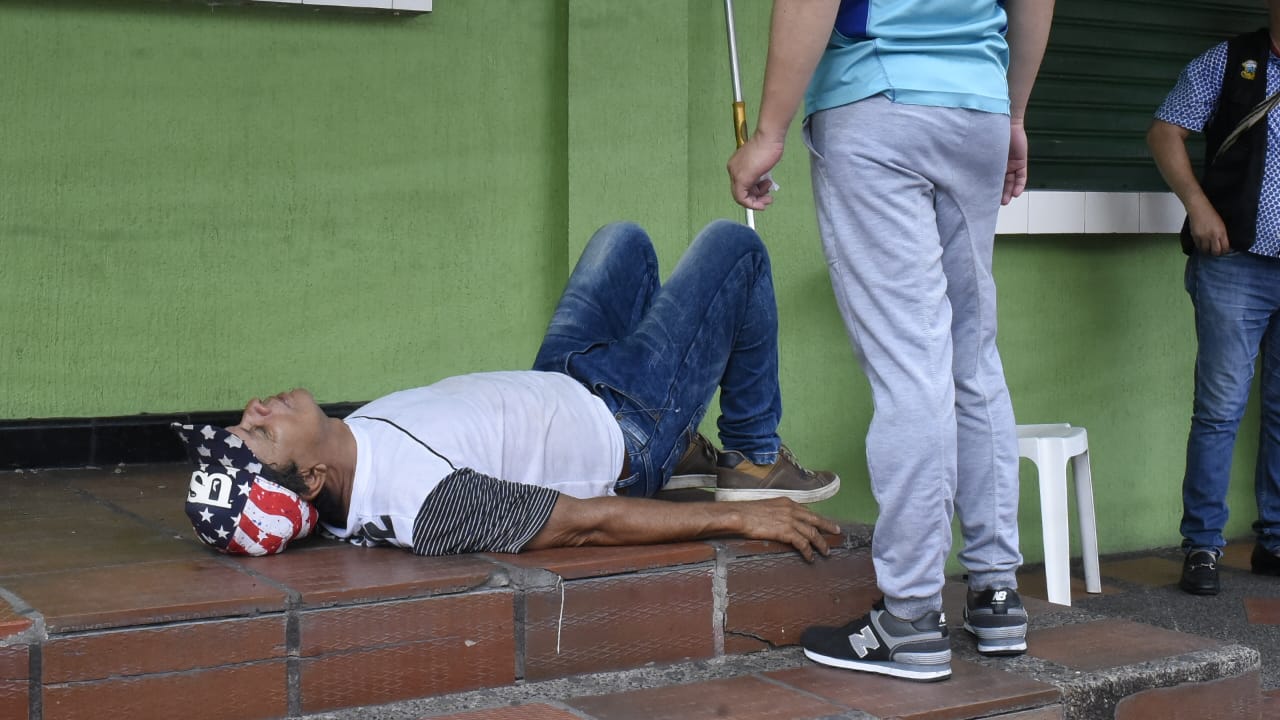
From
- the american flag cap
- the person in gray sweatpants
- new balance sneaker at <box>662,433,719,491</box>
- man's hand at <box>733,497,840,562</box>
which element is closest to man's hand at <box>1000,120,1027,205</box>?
the person in gray sweatpants

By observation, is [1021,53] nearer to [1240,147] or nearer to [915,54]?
[915,54]

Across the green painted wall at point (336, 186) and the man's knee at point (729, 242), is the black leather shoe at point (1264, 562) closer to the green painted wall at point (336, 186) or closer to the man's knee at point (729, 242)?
the green painted wall at point (336, 186)

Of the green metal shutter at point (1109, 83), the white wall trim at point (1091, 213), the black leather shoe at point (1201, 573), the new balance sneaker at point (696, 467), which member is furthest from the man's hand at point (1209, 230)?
the new balance sneaker at point (696, 467)

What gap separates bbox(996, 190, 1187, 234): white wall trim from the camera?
496 cm

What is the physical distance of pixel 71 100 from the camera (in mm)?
3613

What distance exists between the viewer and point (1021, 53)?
8.70 feet

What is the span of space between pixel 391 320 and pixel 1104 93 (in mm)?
3012

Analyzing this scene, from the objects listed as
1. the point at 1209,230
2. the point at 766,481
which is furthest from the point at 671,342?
the point at 1209,230

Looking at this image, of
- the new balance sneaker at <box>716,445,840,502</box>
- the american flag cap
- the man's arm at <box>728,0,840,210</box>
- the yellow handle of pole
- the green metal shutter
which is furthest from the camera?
the green metal shutter

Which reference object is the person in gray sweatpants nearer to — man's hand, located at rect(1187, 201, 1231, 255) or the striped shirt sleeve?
the striped shirt sleeve

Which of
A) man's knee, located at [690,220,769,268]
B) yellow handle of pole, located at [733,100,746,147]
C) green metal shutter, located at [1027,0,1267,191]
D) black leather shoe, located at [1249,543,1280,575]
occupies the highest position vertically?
green metal shutter, located at [1027,0,1267,191]

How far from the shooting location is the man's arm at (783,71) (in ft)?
7.52

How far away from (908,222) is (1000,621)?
84 centimetres

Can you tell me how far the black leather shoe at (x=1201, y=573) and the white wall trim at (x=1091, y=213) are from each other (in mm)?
1276
